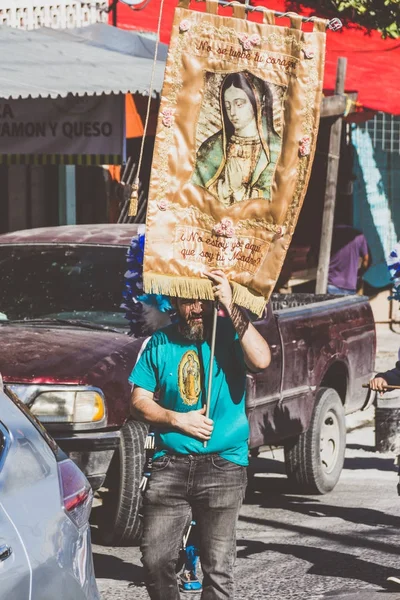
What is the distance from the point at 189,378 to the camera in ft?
17.8

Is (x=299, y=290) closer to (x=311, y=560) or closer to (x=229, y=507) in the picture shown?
(x=311, y=560)

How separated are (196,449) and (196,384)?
28cm

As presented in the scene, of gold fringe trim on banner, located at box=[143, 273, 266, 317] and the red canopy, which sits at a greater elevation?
the red canopy

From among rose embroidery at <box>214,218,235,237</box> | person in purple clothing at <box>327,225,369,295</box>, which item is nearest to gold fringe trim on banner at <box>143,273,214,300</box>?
rose embroidery at <box>214,218,235,237</box>

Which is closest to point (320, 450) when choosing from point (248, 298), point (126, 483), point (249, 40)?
point (126, 483)

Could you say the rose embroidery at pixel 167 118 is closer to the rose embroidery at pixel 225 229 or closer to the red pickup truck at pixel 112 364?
the rose embroidery at pixel 225 229

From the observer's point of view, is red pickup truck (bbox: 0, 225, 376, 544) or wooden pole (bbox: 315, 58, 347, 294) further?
wooden pole (bbox: 315, 58, 347, 294)

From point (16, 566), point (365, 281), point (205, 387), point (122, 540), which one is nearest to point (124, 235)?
point (122, 540)

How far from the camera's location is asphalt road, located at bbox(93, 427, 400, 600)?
23.5 feet

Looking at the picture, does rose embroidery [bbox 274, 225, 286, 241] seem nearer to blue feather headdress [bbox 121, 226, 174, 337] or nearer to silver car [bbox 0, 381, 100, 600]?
blue feather headdress [bbox 121, 226, 174, 337]

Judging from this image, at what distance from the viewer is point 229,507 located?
5387 millimetres

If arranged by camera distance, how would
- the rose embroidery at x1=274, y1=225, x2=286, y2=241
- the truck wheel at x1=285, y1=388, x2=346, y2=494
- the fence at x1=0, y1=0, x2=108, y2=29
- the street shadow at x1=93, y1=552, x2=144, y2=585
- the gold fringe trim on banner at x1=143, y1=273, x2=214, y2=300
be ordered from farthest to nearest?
the fence at x1=0, y1=0, x2=108, y2=29
the truck wheel at x1=285, y1=388, x2=346, y2=494
the street shadow at x1=93, y1=552, x2=144, y2=585
the rose embroidery at x1=274, y1=225, x2=286, y2=241
the gold fringe trim on banner at x1=143, y1=273, x2=214, y2=300

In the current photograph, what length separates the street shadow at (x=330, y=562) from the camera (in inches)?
292

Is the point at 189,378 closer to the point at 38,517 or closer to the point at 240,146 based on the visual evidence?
the point at 240,146
